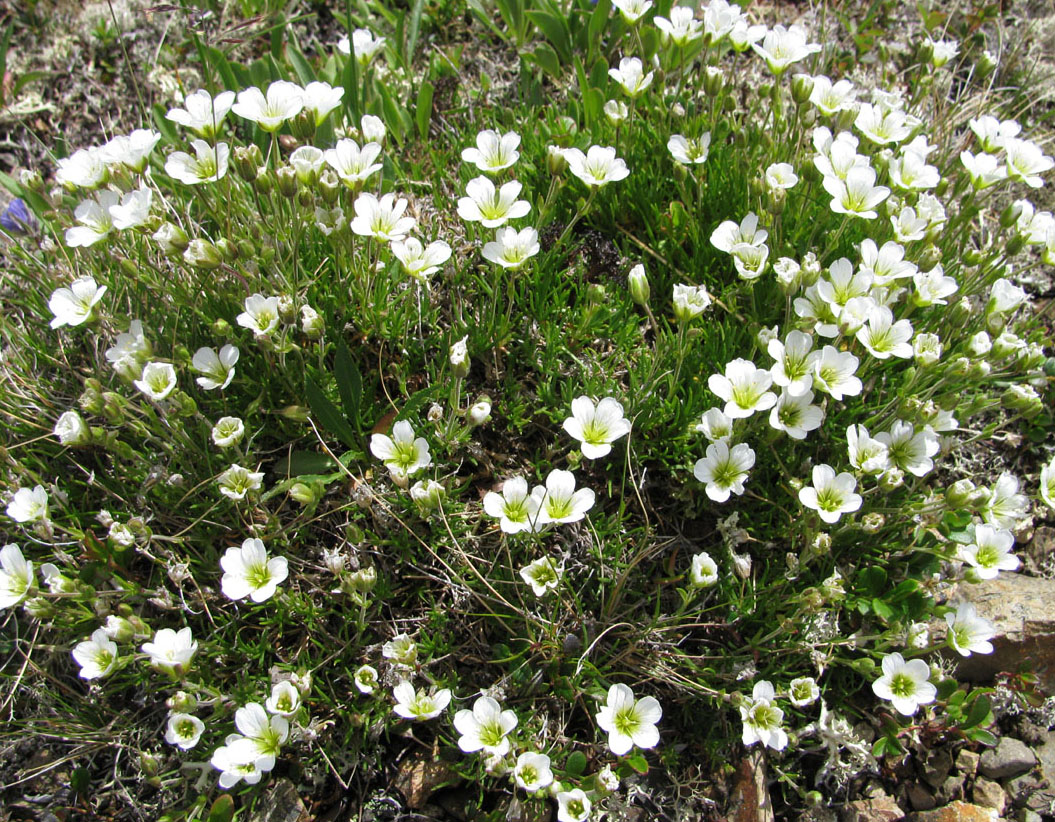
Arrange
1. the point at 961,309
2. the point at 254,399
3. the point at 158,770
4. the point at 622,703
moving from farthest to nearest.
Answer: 1. the point at 254,399
2. the point at 961,309
3. the point at 158,770
4. the point at 622,703

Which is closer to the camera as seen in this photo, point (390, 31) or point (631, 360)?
point (631, 360)

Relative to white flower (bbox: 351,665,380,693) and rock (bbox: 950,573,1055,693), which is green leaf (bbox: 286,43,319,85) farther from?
rock (bbox: 950,573,1055,693)

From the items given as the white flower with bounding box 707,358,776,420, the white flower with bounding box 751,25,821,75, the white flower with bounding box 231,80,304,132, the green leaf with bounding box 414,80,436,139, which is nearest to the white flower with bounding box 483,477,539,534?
the white flower with bounding box 707,358,776,420

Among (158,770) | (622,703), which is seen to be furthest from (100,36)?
(622,703)

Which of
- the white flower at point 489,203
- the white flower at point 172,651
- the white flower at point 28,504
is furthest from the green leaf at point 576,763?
the white flower at point 28,504

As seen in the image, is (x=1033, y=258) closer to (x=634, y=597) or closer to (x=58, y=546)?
(x=634, y=597)

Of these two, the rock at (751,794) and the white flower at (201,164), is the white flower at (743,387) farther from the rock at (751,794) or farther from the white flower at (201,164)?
the white flower at (201,164)
